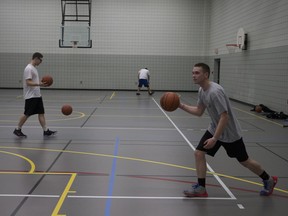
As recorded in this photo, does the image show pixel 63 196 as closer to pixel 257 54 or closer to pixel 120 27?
pixel 257 54

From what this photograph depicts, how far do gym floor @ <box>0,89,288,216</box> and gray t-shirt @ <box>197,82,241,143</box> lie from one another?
79 centimetres

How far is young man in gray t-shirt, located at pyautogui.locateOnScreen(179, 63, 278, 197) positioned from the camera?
4438 millimetres

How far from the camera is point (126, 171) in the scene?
233 inches

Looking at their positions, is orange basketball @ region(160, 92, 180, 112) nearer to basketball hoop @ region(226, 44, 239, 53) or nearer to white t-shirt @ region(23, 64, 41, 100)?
white t-shirt @ region(23, 64, 41, 100)

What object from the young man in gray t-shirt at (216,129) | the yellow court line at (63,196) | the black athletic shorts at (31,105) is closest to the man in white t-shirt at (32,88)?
the black athletic shorts at (31,105)

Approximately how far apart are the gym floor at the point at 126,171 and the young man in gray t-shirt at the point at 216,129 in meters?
0.23

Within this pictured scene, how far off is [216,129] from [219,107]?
26 centimetres

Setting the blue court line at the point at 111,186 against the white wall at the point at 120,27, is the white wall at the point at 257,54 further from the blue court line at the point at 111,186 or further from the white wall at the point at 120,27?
the blue court line at the point at 111,186

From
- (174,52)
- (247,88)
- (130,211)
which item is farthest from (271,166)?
(174,52)

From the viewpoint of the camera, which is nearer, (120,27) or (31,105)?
(31,105)

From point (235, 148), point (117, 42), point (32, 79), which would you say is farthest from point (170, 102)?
point (117, 42)

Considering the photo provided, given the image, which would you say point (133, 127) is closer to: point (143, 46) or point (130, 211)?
point (130, 211)

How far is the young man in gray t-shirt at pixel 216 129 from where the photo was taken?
4.44m

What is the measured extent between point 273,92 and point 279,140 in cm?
521
